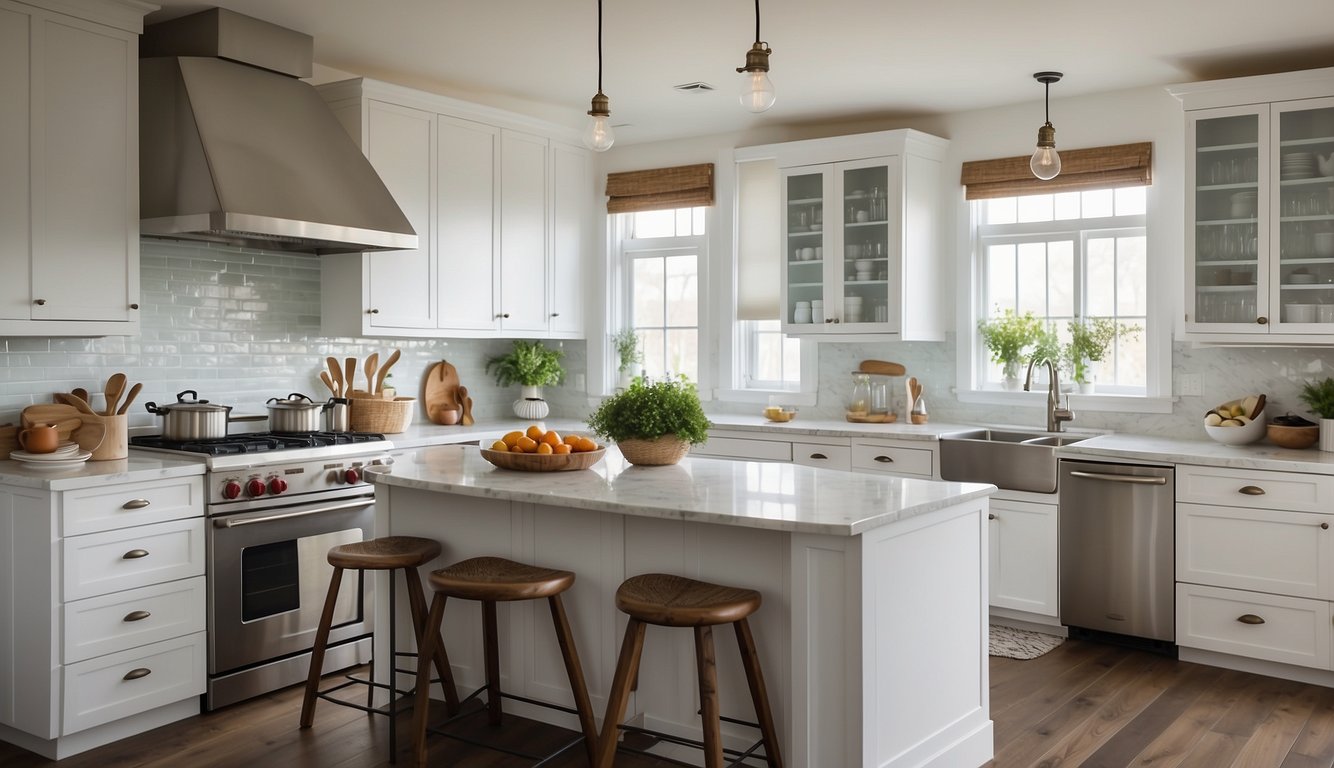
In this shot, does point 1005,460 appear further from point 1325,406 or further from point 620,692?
point 620,692

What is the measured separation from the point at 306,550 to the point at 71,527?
920 millimetres

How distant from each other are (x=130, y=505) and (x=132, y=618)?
390 mm

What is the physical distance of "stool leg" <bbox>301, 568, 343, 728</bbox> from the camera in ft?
12.0

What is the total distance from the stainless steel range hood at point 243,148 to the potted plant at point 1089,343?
3186 mm

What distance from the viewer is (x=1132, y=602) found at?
4605mm

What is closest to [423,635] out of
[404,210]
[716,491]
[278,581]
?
[278,581]

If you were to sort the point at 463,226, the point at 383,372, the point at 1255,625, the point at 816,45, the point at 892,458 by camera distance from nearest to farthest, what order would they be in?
the point at 1255,625 < the point at 816,45 < the point at 892,458 < the point at 383,372 < the point at 463,226

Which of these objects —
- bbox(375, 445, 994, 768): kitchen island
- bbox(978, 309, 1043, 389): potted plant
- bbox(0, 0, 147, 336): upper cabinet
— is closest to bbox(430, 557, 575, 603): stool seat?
bbox(375, 445, 994, 768): kitchen island

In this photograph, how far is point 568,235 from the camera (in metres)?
6.18

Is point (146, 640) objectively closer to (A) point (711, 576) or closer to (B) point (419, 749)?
(B) point (419, 749)

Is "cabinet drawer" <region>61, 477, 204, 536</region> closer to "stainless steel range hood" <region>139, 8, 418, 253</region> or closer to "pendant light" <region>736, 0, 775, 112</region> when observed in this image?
"stainless steel range hood" <region>139, 8, 418, 253</region>

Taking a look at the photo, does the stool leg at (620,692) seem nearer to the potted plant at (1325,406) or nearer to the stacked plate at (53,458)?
the stacked plate at (53,458)

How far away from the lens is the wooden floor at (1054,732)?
346cm

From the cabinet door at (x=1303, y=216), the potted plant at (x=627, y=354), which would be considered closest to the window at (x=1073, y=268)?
the cabinet door at (x=1303, y=216)
